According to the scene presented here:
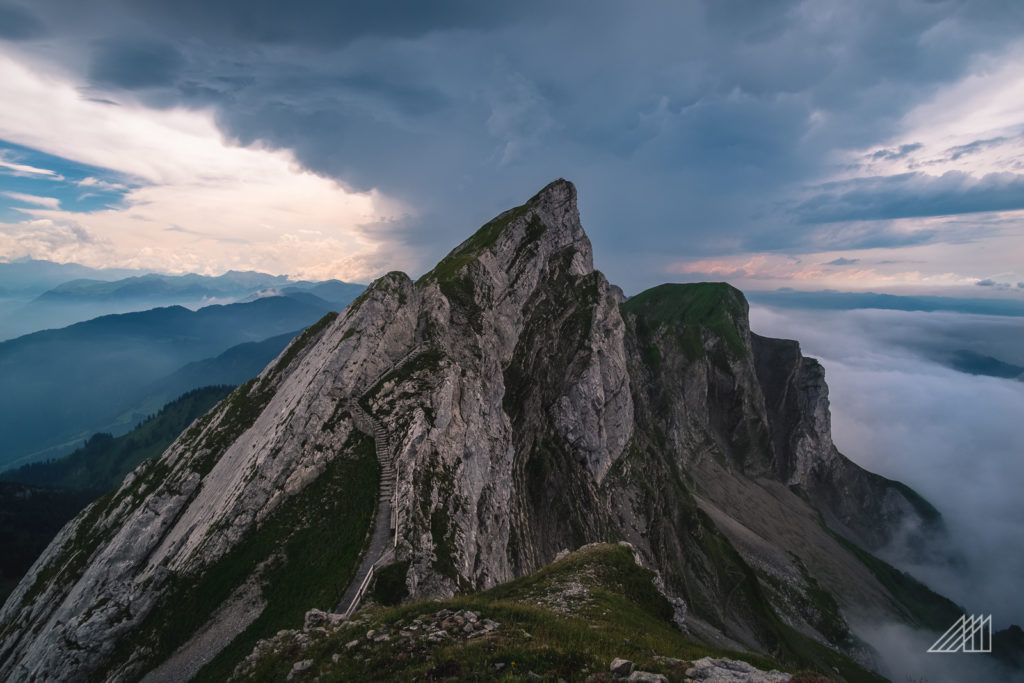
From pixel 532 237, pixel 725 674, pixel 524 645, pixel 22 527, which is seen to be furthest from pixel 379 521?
pixel 22 527

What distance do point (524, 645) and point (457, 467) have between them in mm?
32245

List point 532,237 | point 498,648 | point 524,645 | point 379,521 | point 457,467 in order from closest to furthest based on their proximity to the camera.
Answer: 1. point 498,648
2. point 524,645
3. point 379,521
4. point 457,467
5. point 532,237

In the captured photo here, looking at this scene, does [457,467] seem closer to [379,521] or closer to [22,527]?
[379,521]

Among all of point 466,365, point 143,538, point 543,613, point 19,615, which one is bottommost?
point 19,615

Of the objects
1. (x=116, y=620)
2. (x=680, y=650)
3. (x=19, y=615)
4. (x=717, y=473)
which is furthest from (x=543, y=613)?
(x=717, y=473)

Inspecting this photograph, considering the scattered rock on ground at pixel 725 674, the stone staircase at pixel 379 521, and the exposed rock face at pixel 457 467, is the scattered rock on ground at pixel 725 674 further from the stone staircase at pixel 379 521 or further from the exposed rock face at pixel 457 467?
the exposed rock face at pixel 457 467

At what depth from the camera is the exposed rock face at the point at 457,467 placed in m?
36.3


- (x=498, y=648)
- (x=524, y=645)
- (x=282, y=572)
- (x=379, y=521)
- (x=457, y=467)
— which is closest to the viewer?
(x=498, y=648)

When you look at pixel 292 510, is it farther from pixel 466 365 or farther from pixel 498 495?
pixel 466 365

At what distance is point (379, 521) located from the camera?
37.6m

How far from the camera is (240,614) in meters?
30.6

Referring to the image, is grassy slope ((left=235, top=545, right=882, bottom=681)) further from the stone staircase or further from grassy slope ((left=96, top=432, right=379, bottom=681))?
grassy slope ((left=96, top=432, right=379, bottom=681))

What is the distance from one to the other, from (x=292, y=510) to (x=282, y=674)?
2162 centimetres

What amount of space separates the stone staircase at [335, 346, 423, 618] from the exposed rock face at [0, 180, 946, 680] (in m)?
0.88
